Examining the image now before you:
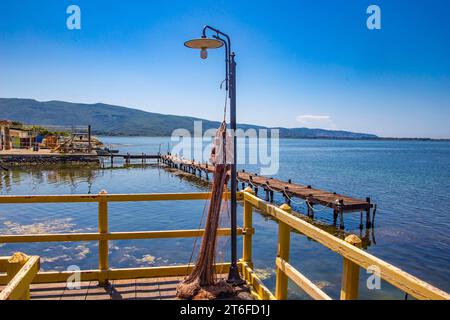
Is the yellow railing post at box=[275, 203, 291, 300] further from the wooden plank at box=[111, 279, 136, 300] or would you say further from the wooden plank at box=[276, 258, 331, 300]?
the wooden plank at box=[111, 279, 136, 300]

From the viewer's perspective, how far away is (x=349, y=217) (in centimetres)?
2330

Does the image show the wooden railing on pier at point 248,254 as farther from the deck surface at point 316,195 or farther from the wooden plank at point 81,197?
the deck surface at point 316,195

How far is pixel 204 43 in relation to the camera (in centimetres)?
540

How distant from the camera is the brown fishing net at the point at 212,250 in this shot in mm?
5137

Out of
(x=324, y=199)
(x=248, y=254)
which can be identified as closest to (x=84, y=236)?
(x=248, y=254)

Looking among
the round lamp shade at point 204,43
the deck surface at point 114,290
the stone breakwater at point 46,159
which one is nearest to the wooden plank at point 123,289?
the deck surface at point 114,290

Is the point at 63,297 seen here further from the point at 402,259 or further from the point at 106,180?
the point at 106,180

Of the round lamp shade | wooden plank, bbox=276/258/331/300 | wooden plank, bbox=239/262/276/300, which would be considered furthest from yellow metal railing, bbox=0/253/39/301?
the round lamp shade

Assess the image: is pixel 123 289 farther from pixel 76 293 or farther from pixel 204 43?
pixel 204 43

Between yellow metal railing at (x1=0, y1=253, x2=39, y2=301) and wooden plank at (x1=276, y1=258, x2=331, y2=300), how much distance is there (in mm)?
2229

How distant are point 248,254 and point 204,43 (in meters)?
3.32

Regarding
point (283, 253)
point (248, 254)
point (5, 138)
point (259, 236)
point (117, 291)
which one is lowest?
point (259, 236)

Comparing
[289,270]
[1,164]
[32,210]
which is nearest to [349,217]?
[32,210]
